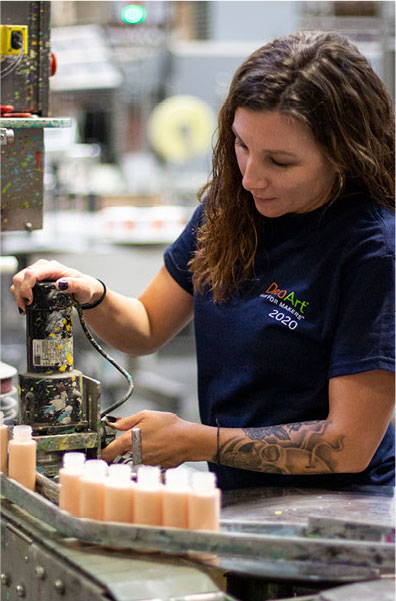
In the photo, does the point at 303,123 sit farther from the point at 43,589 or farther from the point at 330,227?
the point at 43,589

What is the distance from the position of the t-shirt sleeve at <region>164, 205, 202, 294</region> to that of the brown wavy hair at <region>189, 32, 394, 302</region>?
178 millimetres

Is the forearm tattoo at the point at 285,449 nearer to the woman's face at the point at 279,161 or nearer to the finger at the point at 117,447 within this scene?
the finger at the point at 117,447

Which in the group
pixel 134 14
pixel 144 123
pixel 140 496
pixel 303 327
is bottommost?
pixel 140 496

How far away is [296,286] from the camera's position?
1661mm

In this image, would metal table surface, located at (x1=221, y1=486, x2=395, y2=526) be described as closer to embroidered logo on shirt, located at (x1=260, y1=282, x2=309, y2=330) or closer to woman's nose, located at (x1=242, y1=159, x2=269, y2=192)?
embroidered logo on shirt, located at (x1=260, y1=282, x2=309, y2=330)

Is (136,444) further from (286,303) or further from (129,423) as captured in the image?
(286,303)

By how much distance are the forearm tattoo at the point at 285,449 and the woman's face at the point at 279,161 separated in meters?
0.37

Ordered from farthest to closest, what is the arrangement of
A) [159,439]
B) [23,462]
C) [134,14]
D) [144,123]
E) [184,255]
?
[144,123] → [134,14] → [184,255] → [159,439] → [23,462]

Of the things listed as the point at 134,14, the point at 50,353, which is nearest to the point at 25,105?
the point at 50,353

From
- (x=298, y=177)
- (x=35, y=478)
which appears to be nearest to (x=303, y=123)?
(x=298, y=177)

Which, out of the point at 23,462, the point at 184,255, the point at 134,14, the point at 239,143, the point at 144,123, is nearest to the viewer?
the point at 23,462

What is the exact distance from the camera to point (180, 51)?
19.0ft

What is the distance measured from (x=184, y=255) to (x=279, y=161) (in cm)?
42

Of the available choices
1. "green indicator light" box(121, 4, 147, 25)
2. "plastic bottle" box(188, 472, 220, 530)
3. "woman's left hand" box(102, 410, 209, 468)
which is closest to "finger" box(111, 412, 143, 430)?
"woman's left hand" box(102, 410, 209, 468)
